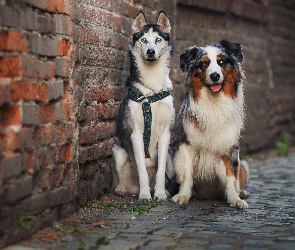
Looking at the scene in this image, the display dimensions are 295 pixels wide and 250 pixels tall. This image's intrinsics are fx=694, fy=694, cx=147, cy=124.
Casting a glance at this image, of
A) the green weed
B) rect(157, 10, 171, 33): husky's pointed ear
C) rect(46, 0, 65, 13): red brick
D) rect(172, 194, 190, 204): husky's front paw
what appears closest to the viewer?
rect(46, 0, 65, 13): red brick

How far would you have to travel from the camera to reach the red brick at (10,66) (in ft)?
13.8

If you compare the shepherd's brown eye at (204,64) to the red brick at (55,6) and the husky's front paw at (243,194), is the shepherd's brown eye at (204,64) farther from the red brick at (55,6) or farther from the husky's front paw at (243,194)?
the red brick at (55,6)

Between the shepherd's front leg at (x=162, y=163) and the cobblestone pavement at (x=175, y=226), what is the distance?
21cm

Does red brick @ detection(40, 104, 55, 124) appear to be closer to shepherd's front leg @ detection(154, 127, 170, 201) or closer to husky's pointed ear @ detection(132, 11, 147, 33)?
shepherd's front leg @ detection(154, 127, 170, 201)

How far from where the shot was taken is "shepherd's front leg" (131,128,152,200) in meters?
6.82

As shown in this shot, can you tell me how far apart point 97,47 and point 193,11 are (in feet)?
12.0

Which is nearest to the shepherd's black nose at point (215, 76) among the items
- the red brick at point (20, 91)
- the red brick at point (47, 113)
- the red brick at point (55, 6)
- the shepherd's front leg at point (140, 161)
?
the shepherd's front leg at point (140, 161)

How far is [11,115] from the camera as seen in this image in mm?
4359

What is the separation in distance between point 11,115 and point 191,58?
2793 millimetres

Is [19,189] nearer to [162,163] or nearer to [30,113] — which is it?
[30,113]

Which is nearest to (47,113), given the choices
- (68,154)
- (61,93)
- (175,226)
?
(61,93)

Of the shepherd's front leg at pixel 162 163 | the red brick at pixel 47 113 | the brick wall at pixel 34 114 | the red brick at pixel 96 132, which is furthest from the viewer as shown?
the shepherd's front leg at pixel 162 163

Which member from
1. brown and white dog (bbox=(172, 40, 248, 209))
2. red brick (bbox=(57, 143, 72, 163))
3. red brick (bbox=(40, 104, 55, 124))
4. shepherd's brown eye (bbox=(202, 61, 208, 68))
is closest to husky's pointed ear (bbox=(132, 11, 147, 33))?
brown and white dog (bbox=(172, 40, 248, 209))

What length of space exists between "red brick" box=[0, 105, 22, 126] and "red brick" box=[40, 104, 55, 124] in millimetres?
456
